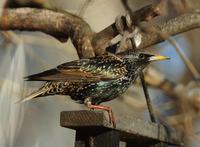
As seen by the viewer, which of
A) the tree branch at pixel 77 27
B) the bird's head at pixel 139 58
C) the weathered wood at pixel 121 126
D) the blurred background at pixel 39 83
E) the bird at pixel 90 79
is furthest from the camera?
the blurred background at pixel 39 83

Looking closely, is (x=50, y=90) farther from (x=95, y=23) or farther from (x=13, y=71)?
(x=95, y=23)

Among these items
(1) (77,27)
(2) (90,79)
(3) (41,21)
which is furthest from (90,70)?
(3) (41,21)

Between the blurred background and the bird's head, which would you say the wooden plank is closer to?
the bird's head

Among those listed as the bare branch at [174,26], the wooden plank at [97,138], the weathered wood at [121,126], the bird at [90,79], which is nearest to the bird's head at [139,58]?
the bird at [90,79]

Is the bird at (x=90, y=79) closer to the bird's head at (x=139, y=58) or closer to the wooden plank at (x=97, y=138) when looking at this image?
the bird's head at (x=139, y=58)

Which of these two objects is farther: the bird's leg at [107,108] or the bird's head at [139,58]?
the bird's head at [139,58]

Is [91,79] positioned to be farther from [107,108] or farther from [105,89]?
[107,108]

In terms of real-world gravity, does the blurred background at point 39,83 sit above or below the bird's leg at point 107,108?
above

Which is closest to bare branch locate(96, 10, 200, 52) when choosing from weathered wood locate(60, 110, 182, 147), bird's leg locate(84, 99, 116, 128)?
weathered wood locate(60, 110, 182, 147)
